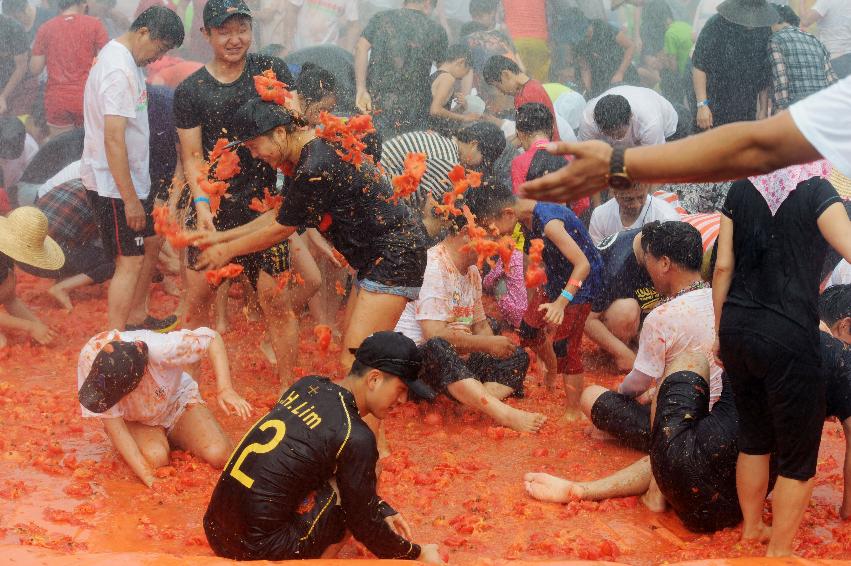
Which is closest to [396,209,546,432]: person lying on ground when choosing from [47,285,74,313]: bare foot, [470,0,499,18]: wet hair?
[47,285,74,313]: bare foot

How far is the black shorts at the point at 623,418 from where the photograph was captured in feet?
16.2

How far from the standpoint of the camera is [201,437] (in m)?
4.83

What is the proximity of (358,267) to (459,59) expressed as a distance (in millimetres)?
4188

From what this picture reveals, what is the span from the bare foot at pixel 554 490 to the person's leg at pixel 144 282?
3.24 meters

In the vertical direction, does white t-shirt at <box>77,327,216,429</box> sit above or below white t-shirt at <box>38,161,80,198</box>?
above

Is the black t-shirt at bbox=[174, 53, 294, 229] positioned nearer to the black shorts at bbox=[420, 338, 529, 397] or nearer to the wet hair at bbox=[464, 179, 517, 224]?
the wet hair at bbox=[464, 179, 517, 224]

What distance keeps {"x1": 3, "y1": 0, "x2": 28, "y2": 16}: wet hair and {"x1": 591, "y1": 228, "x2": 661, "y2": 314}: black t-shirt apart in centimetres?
763

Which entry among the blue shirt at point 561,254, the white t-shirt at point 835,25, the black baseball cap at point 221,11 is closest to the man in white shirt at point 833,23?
the white t-shirt at point 835,25

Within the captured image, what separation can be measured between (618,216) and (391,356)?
3459mm

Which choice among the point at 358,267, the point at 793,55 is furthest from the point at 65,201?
the point at 793,55

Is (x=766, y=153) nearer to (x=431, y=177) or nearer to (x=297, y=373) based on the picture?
(x=297, y=373)

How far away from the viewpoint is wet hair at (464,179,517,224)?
562cm

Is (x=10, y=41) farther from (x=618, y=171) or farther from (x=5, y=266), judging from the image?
(x=618, y=171)

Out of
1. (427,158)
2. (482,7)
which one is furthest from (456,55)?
(482,7)
